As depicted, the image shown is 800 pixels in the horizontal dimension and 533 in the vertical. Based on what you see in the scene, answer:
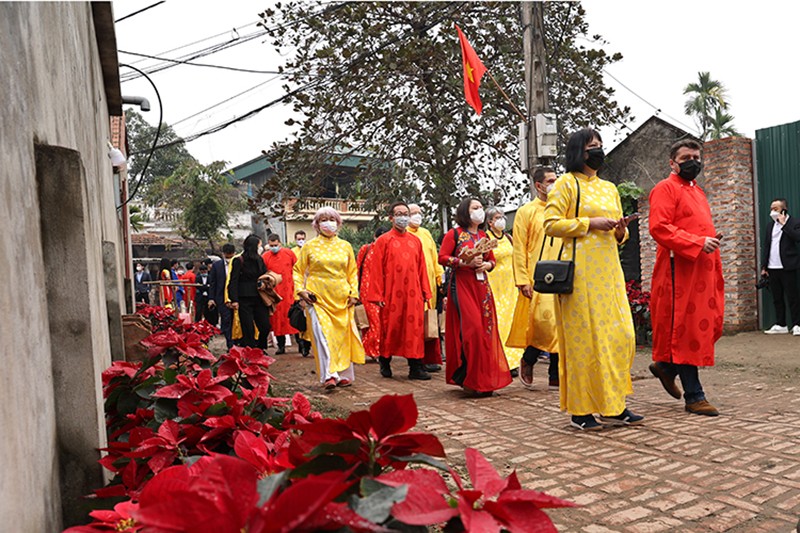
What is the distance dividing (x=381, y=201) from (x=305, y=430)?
45.1 ft

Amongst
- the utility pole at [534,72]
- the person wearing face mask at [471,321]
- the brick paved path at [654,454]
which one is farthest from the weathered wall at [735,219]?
the person wearing face mask at [471,321]

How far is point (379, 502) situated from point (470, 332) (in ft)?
18.2

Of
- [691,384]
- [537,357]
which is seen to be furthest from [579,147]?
[537,357]

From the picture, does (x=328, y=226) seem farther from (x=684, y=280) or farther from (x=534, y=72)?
(x=534, y=72)

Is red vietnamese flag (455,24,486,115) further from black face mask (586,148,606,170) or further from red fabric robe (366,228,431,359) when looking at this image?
black face mask (586,148,606,170)

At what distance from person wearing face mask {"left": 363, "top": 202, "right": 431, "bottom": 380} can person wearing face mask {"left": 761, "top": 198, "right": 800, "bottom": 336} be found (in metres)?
5.16

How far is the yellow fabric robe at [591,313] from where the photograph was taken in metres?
4.64

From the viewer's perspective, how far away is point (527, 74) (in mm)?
10828

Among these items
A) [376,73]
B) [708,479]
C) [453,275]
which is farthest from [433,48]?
[708,479]

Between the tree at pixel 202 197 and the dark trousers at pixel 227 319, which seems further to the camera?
the tree at pixel 202 197

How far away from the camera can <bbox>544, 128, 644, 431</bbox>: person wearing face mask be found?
4652 mm

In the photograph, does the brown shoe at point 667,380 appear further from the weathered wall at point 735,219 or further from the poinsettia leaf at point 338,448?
the weathered wall at point 735,219

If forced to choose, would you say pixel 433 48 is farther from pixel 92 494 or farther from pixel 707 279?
pixel 92 494

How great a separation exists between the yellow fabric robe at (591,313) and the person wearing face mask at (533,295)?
1769mm
